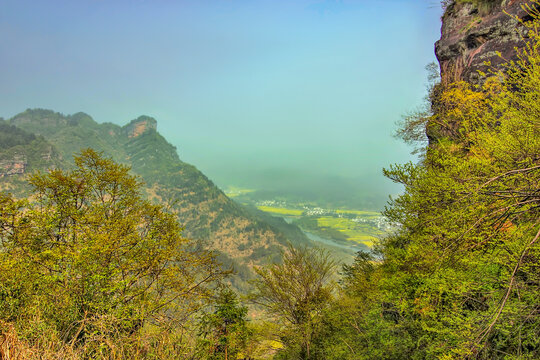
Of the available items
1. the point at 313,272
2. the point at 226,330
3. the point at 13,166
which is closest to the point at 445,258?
the point at 313,272

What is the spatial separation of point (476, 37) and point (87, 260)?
81.9 feet

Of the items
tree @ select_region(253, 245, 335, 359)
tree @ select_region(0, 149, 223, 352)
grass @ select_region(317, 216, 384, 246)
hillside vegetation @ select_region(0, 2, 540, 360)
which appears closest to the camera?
hillside vegetation @ select_region(0, 2, 540, 360)

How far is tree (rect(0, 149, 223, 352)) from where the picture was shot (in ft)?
27.1

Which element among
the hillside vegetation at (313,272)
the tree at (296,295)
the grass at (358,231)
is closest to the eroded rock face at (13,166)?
the hillside vegetation at (313,272)

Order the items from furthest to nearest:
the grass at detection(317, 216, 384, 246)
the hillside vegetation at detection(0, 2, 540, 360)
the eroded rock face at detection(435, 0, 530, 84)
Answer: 1. the grass at detection(317, 216, 384, 246)
2. the eroded rock face at detection(435, 0, 530, 84)
3. the hillside vegetation at detection(0, 2, 540, 360)

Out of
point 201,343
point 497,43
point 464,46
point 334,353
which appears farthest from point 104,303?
point 464,46

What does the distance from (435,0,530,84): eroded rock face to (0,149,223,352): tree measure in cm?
1879

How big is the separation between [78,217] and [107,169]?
326cm

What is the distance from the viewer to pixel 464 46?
16891 mm

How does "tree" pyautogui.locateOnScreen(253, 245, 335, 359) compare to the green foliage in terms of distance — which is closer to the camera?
the green foliage

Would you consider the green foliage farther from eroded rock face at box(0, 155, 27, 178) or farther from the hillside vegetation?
eroded rock face at box(0, 155, 27, 178)

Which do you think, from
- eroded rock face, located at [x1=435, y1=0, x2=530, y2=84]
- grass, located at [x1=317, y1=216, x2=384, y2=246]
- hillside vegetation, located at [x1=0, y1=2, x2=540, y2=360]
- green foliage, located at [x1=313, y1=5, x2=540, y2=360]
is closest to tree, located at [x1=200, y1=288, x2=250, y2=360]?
hillside vegetation, located at [x1=0, y1=2, x2=540, y2=360]

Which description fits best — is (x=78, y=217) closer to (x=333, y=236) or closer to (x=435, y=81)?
(x=435, y=81)

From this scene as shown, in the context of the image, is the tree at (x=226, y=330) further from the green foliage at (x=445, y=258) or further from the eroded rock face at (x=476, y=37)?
the eroded rock face at (x=476, y=37)
